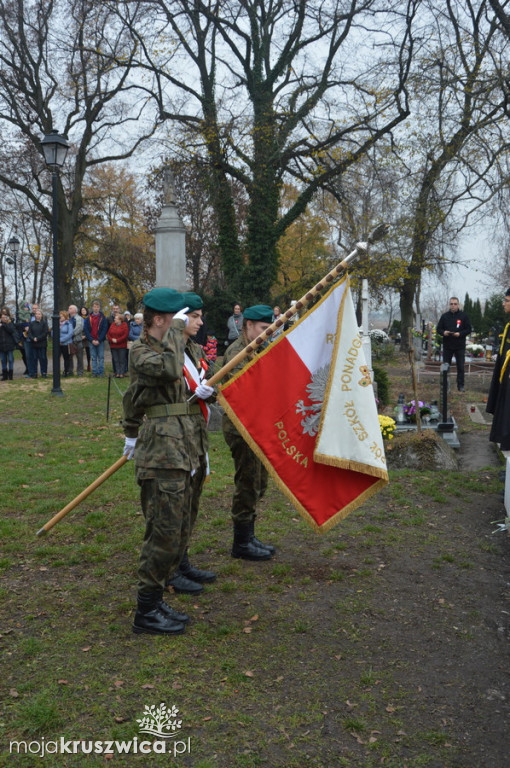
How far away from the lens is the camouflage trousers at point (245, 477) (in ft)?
17.7

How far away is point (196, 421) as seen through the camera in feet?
14.9

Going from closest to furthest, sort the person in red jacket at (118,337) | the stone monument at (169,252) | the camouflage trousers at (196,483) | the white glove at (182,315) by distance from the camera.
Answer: the white glove at (182,315)
the camouflage trousers at (196,483)
the person in red jacket at (118,337)
the stone monument at (169,252)

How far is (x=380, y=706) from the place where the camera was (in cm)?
354

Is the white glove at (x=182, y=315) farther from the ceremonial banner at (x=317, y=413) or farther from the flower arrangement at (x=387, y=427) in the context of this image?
the flower arrangement at (x=387, y=427)

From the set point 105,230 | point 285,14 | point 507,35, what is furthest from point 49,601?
point 105,230

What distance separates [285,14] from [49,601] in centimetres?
2451

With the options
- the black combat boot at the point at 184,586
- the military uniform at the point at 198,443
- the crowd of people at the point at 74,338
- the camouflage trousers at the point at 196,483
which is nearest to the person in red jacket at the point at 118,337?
the crowd of people at the point at 74,338

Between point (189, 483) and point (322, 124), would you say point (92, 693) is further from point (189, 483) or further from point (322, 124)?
point (322, 124)

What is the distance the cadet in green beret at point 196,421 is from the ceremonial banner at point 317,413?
0.21 m

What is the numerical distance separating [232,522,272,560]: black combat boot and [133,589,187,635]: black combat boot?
1.39 metres

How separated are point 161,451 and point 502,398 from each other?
450 centimetres

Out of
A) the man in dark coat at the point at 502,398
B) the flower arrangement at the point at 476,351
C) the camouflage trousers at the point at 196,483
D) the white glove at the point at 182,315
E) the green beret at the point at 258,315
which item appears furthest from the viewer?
the flower arrangement at the point at 476,351

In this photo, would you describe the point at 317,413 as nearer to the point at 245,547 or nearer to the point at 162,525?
the point at 162,525

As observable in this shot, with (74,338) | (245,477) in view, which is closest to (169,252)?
(74,338)
